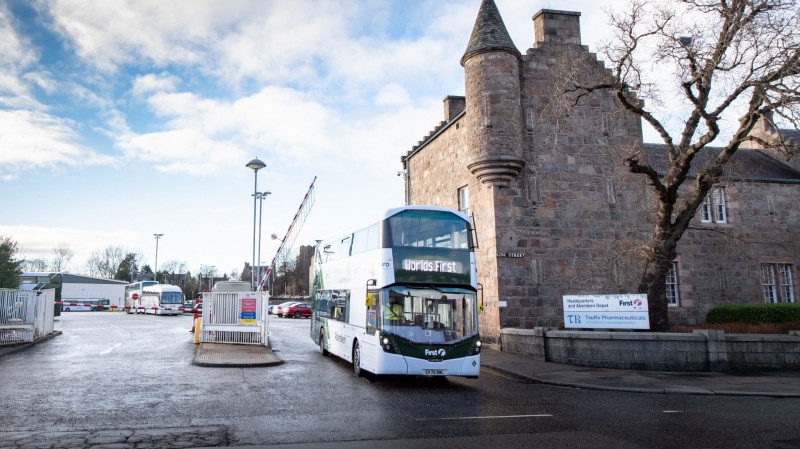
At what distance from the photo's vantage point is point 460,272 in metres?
12.7

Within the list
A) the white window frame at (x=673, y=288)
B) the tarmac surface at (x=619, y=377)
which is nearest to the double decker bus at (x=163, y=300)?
the tarmac surface at (x=619, y=377)

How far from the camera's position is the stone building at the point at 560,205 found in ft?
65.8

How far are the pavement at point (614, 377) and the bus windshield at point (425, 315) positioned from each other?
8.75ft

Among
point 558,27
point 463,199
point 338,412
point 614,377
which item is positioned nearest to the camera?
point 338,412

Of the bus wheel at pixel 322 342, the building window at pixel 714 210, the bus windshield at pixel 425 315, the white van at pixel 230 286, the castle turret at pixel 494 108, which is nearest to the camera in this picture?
the bus windshield at pixel 425 315

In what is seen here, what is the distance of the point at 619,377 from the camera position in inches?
533

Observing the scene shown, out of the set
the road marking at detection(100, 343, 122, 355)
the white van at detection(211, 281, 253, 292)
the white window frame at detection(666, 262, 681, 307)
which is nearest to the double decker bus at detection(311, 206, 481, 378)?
the road marking at detection(100, 343, 122, 355)

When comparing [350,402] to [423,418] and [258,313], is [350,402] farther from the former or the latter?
[258,313]

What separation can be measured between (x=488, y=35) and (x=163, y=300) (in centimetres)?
4071

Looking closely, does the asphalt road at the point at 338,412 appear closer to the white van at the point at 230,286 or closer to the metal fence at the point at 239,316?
the metal fence at the point at 239,316

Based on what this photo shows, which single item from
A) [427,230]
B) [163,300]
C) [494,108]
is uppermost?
[494,108]

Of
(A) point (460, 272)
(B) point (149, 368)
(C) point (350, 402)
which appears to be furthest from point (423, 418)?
(B) point (149, 368)

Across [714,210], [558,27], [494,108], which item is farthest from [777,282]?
[494,108]

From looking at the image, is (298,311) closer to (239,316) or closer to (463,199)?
(463,199)
